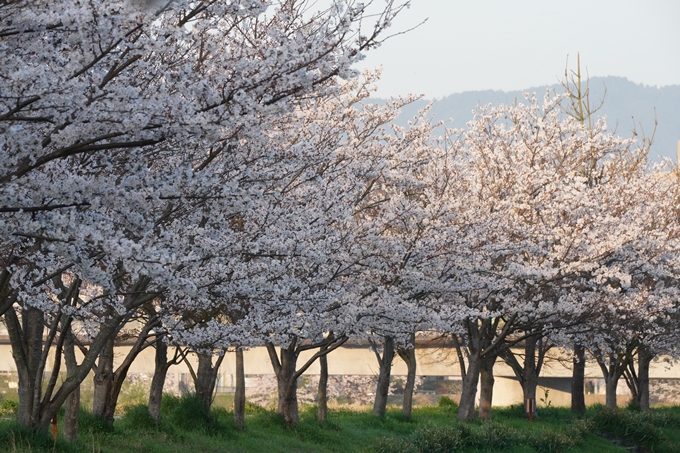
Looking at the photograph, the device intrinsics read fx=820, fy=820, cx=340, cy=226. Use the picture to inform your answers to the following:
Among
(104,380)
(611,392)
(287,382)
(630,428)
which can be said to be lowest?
(630,428)

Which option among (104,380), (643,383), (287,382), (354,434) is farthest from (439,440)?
(643,383)

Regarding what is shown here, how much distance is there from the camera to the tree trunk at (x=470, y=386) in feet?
77.6

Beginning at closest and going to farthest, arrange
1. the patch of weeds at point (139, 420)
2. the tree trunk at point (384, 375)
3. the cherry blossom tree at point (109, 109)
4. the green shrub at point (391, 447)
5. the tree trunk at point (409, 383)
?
the cherry blossom tree at point (109, 109) → the patch of weeds at point (139, 420) → the green shrub at point (391, 447) → the tree trunk at point (384, 375) → the tree trunk at point (409, 383)

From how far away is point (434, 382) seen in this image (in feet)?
149

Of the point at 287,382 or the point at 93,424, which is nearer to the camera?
the point at 93,424

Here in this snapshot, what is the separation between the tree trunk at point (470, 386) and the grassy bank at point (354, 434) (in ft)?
3.15

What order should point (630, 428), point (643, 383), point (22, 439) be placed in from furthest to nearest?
1. point (643, 383)
2. point (630, 428)
3. point (22, 439)

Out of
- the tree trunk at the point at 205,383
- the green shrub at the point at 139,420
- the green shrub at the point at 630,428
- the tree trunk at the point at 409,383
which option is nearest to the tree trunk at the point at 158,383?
the green shrub at the point at 139,420

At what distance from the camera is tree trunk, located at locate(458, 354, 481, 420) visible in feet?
77.6

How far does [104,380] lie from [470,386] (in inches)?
493

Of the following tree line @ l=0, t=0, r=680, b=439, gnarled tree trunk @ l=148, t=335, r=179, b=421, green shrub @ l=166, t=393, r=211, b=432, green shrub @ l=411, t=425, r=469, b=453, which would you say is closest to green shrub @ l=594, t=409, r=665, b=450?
tree line @ l=0, t=0, r=680, b=439

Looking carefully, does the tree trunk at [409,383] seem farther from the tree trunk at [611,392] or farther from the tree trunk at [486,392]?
the tree trunk at [611,392]

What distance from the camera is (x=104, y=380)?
14.7 m

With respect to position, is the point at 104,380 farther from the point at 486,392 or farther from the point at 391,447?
the point at 486,392
